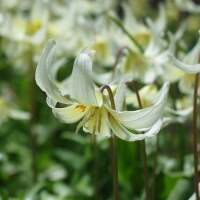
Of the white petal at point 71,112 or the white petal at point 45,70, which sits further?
the white petal at point 71,112

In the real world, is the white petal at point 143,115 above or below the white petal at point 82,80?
below

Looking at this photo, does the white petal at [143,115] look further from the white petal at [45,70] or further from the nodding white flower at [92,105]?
the white petal at [45,70]

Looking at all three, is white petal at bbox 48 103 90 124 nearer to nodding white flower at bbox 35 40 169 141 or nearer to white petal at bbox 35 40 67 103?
nodding white flower at bbox 35 40 169 141

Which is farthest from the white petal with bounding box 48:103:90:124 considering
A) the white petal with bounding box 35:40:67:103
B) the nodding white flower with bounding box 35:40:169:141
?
the white petal with bounding box 35:40:67:103

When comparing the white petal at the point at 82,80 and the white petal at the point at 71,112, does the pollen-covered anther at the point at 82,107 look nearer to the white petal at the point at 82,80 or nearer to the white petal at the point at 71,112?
the white petal at the point at 71,112

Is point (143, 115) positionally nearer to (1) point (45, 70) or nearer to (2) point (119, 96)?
(2) point (119, 96)

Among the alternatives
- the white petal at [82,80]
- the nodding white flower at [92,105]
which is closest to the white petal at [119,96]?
the nodding white flower at [92,105]

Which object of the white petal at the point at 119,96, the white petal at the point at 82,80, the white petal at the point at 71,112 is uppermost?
the white petal at the point at 82,80
